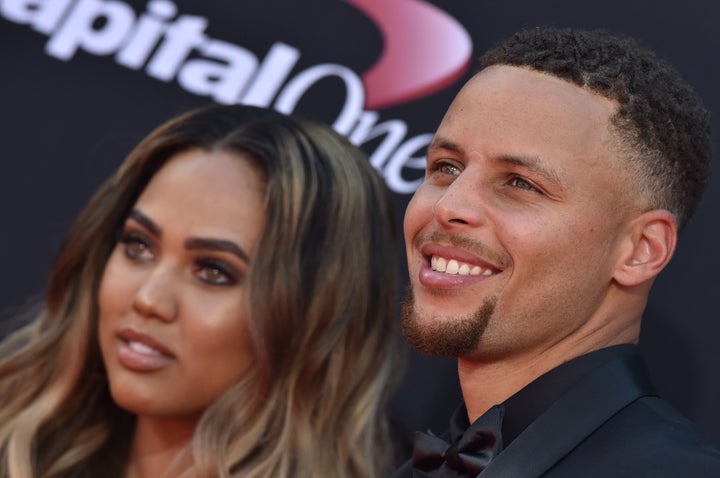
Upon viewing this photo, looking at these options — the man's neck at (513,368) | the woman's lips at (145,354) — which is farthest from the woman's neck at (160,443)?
the man's neck at (513,368)

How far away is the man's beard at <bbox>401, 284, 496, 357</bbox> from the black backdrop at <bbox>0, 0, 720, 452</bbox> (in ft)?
3.64

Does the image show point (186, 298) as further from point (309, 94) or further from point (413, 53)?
point (413, 53)

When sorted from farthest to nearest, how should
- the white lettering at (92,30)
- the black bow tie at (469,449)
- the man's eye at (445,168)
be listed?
the white lettering at (92,30) → the man's eye at (445,168) → the black bow tie at (469,449)

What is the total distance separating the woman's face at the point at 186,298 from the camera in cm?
318

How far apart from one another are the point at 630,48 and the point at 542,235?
1.41ft

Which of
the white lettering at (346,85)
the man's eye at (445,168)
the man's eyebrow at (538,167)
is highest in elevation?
the white lettering at (346,85)

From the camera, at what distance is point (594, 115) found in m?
2.30

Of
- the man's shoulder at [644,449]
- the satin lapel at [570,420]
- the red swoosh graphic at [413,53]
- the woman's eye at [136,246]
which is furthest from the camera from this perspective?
the red swoosh graphic at [413,53]

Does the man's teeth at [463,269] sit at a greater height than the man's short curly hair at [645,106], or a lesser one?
lesser

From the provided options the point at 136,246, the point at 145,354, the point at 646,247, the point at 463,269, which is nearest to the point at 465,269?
the point at 463,269

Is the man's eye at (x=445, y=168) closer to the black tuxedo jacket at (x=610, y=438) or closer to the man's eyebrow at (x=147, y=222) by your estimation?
the black tuxedo jacket at (x=610, y=438)

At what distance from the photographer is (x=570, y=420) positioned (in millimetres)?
2160

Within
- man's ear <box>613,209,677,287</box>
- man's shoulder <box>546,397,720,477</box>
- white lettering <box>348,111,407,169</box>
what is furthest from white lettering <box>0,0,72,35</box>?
man's shoulder <box>546,397,720,477</box>

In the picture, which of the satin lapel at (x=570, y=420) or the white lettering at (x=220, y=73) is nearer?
the satin lapel at (x=570, y=420)
